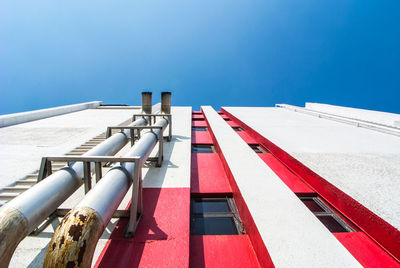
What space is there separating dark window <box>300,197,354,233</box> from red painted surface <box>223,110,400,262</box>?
158 millimetres

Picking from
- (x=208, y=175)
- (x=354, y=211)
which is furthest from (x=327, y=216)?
(x=208, y=175)

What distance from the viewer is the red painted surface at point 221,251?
2.87 meters

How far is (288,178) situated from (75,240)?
534 cm

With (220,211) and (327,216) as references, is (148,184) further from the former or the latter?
(327,216)

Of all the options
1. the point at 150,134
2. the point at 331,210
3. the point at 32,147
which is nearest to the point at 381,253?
the point at 331,210

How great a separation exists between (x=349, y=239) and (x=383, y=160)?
3.72 m

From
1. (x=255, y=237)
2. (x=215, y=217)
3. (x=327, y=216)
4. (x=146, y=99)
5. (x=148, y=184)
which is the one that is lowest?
(x=215, y=217)

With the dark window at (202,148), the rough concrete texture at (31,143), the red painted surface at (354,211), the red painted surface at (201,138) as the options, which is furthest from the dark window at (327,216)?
the rough concrete texture at (31,143)

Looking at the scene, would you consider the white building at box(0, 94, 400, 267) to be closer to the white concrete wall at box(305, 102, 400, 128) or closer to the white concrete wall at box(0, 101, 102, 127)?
the white concrete wall at box(0, 101, 102, 127)

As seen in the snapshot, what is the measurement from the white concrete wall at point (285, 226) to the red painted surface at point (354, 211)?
98cm

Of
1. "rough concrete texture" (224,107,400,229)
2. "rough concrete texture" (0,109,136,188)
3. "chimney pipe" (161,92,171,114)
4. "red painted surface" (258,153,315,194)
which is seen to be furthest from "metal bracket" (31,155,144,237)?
"chimney pipe" (161,92,171,114)

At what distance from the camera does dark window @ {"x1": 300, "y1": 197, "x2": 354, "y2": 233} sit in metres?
3.65

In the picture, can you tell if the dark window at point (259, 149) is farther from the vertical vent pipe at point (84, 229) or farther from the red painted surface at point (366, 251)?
the vertical vent pipe at point (84, 229)

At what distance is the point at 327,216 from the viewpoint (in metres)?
4.01
